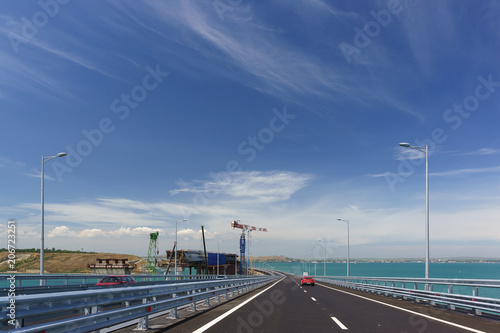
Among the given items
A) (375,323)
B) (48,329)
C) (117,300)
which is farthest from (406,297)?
(48,329)

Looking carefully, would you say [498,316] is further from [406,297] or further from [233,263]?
[233,263]

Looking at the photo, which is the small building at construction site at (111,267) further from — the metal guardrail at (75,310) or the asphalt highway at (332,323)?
the metal guardrail at (75,310)

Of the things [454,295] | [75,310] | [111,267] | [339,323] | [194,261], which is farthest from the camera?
[194,261]

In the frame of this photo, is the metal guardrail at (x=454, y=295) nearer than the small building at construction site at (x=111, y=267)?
Yes

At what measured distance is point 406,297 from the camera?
22.0 meters

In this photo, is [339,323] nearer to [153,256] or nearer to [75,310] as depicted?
[75,310]

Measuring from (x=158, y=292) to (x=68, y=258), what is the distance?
11953cm

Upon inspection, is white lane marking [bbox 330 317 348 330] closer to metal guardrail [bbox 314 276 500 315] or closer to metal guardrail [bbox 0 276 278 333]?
metal guardrail [bbox 0 276 278 333]

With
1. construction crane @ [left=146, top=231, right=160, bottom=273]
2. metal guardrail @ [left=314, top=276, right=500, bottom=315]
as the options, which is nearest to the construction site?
construction crane @ [left=146, top=231, right=160, bottom=273]

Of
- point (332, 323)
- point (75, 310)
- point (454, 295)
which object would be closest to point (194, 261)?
point (454, 295)

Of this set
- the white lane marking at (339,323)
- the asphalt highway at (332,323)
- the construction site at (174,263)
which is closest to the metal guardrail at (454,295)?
the asphalt highway at (332,323)

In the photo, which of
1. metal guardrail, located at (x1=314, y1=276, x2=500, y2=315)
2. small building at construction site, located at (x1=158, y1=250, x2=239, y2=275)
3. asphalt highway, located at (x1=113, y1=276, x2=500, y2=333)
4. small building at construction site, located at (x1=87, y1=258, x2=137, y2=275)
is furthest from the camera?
small building at construction site, located at (x1=158, y1=250, x2=239, y2=275)

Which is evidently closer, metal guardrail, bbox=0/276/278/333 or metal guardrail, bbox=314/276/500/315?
metal guardrail, bbox=0/276/278/333

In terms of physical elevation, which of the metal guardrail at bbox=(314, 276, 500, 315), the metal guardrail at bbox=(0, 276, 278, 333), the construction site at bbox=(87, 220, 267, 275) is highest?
the metal guardrail at bbox=(0, 276, 278, 333)
